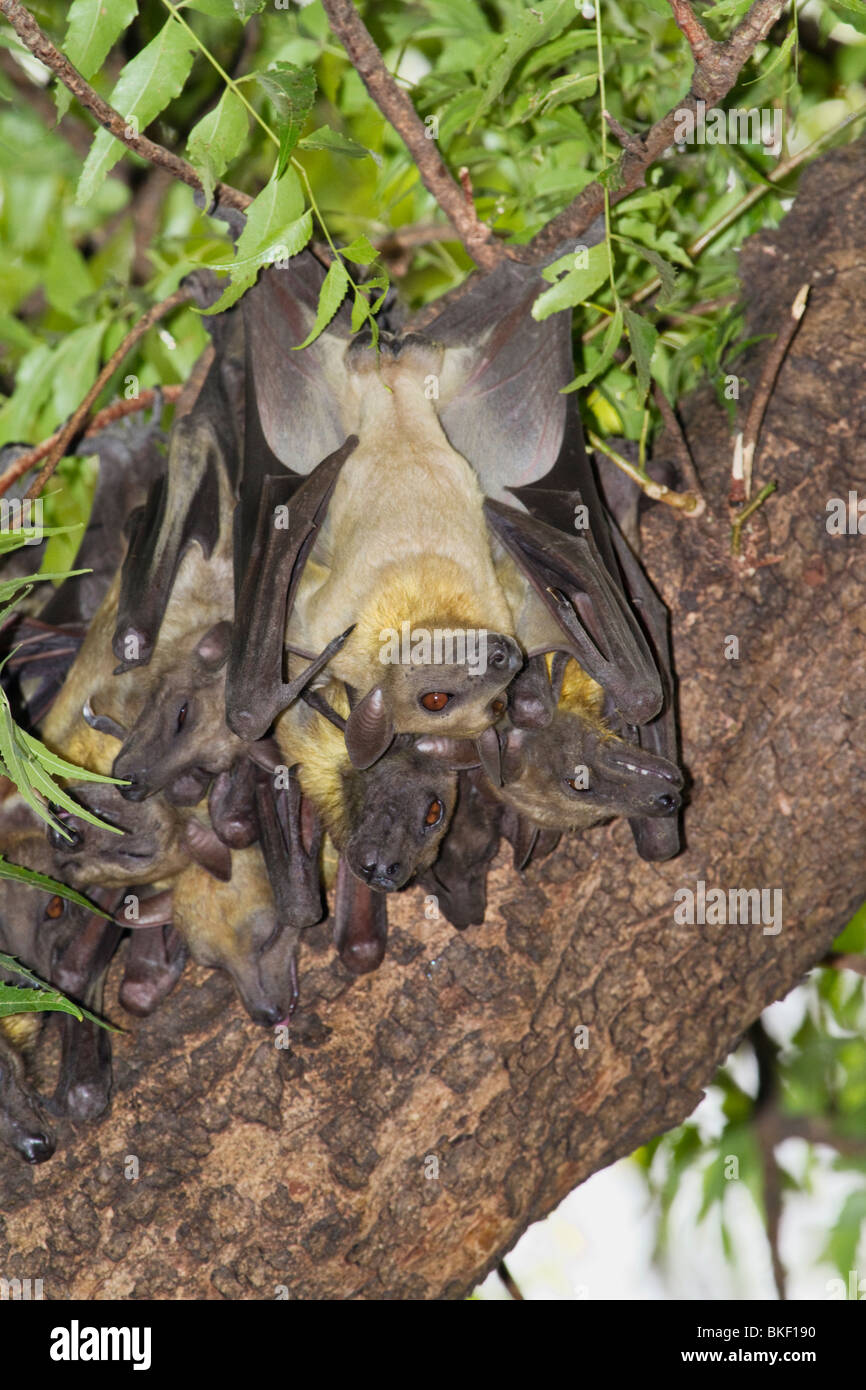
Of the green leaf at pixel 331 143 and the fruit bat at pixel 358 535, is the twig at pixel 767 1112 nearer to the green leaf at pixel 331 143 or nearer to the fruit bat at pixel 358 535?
the fruit bat at pixel 358 535

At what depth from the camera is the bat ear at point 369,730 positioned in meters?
2.57

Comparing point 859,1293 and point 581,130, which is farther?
point 859,1293

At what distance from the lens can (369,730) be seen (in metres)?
2.60

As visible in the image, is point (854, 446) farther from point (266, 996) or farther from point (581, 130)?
point (266, 996)

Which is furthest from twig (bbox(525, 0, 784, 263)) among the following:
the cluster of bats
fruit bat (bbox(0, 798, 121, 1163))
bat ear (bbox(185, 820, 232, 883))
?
fruit bat (bbox(0, 798, 121, 1163))

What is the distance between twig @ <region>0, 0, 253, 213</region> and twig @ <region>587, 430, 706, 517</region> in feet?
3.79

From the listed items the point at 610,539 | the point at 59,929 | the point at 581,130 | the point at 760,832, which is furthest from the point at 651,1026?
the point at 581,130

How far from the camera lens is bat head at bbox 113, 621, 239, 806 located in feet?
9.35

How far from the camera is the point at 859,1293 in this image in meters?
3.89

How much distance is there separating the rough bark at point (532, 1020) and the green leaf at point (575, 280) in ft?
2.52

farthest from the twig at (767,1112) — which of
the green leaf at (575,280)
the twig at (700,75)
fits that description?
the twig at (700,75)

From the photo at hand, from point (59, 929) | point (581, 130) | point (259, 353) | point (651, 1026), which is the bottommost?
point (651, 1026)
